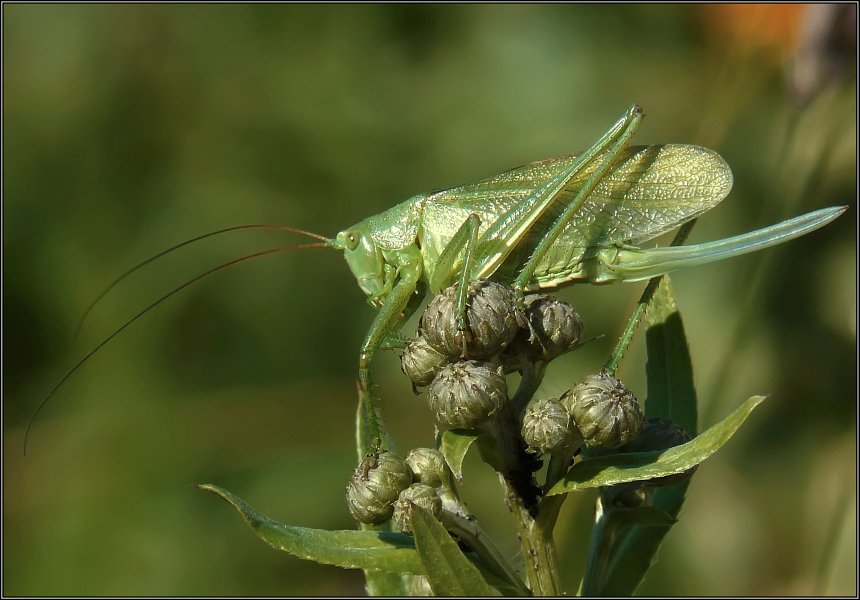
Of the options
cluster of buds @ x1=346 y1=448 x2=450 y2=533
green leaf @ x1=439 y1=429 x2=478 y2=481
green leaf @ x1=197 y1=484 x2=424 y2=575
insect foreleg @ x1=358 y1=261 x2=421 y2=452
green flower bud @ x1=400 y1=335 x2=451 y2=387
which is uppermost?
green flower bud @ x1=400 y1=335 x2=451 y2=387

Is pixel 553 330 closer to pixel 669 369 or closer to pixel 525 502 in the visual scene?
pixel 525 502

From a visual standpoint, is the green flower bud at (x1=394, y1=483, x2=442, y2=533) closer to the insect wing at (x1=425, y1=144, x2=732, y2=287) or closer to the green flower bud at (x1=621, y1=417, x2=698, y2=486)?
the green flower bud at (x1=621, y1=417, x2=698, y2=486)

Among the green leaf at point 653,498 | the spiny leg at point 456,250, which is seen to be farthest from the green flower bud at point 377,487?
the spiny leg at point 456,250

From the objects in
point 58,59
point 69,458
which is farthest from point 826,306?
point 58,59

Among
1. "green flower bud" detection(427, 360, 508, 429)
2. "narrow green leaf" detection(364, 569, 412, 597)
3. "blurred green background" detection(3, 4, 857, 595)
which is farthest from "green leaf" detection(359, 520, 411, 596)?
"blurred green background" detection(3, 4, 857, 595)

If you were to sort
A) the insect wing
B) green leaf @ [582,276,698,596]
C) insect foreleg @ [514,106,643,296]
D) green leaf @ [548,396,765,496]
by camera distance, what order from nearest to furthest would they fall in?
green leaf @ [548,396,765,496] < green leaf @ [582,276,698,596] < insect foreleg @ [514,106,643,296] < the insect wing

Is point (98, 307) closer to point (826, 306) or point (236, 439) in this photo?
point (236, 439)

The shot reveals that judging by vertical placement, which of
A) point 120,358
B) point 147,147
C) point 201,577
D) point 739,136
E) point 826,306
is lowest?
point 201,577
